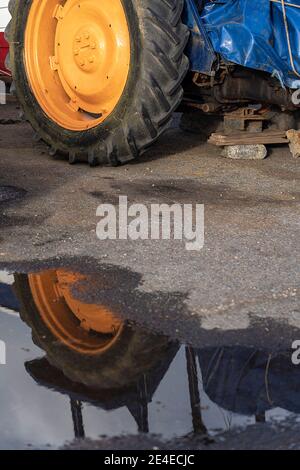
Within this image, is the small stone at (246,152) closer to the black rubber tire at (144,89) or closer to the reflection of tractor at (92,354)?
the black rubber tire at (144,89)

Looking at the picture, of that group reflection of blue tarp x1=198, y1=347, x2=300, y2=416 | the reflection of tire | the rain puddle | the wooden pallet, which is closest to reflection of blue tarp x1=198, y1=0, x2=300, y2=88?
the wooden pallet

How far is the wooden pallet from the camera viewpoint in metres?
6.83

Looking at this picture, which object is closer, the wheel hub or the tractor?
the tractor

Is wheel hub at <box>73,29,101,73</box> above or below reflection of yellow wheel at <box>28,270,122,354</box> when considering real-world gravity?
above

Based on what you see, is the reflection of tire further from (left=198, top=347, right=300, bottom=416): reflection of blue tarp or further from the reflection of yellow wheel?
(left=198, top=347, right=300, bottom=416): reflection of blue tarp

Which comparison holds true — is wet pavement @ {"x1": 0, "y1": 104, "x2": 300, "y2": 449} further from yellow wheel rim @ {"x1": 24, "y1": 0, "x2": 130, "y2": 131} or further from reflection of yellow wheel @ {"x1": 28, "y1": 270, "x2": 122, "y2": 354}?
yellow wheel rim @ {"x1": 24, "y1": 0, "x2": 130, "y2": 131}

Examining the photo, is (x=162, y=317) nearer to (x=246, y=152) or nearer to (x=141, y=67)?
(x=141, y=67)

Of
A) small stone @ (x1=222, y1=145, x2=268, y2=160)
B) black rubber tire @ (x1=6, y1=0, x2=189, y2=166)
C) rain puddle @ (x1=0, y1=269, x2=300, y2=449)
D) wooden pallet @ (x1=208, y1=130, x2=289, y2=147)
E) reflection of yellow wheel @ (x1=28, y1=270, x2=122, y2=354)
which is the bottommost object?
rain puddle @ (x1=0, y1=269, x2=300, y2=449)

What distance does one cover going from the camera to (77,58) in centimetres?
686

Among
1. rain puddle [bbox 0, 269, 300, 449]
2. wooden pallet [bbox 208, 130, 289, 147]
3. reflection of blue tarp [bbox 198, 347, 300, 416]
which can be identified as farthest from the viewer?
wooden pallet [bbox 208, 130, 289, 147]

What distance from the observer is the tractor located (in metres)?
6.06

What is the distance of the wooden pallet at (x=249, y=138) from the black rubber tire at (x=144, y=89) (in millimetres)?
684

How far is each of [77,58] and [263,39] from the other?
154cm

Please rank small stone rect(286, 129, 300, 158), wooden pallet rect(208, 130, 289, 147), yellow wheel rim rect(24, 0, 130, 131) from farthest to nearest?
small stone rect(286, 129, 300, 158)
wooden pallet rect(208, 130, 289, 147)
yellow wheel rim rect(24, 0, 130, 131)
